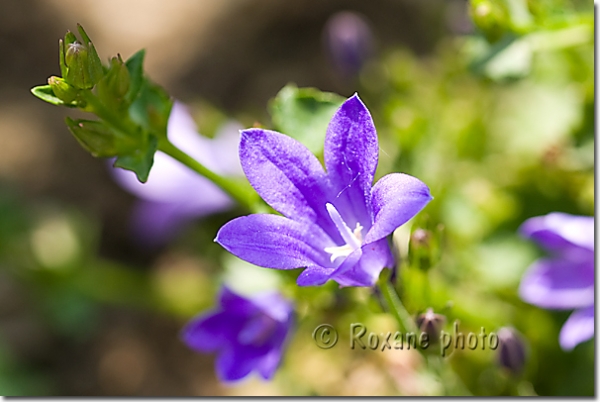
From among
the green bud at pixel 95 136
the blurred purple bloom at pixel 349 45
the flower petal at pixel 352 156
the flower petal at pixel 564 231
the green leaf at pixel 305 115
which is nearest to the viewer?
the flower petal at pixel 352 156

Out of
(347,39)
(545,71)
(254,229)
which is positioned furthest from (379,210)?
(545,71)

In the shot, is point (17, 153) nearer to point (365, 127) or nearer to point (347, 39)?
point (347, 39)

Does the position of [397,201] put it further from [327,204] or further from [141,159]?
[141,159]

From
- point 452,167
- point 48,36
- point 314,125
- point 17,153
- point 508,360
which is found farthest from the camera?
point 48,36

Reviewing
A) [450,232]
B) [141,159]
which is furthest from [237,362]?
[450,232]

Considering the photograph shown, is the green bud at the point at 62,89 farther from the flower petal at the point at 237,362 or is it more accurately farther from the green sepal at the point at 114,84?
the flower petal at the point at 237,362

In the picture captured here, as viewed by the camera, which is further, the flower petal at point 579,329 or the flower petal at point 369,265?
the flower petal at point 579,329

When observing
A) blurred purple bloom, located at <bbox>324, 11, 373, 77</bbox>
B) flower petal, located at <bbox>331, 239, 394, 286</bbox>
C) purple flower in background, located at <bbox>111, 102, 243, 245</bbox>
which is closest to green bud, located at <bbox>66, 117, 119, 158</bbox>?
flower petal, located at <bbox>331, 239, 394, 286</bbox>

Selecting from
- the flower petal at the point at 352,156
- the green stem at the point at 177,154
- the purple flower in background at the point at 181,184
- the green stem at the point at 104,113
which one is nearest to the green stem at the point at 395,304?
the flower petal at the point at 352,156
